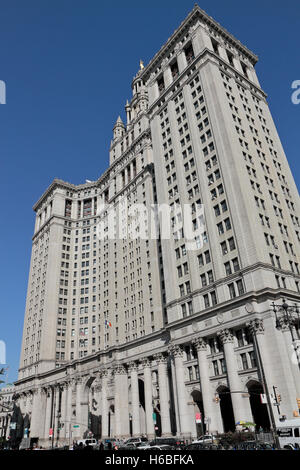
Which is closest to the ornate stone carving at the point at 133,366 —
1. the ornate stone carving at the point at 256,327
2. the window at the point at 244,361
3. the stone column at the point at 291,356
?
the window at the point at 244,361

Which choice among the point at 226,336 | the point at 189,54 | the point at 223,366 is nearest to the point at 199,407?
the point at 223,366

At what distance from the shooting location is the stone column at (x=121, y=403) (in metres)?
72.0

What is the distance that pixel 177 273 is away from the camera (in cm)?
6619

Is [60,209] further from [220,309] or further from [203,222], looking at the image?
[220,309]

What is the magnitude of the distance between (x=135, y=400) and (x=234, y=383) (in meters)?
30.5

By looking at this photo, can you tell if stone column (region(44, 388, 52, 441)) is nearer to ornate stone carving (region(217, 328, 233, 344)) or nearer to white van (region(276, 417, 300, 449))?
ornate stone carving (region(217, 328, 233, 344))

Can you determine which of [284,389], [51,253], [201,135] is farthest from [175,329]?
[51,253]

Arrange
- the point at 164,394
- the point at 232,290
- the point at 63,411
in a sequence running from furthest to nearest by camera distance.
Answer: the point at 63,411 < the point at 164,394 < the point at 232,290

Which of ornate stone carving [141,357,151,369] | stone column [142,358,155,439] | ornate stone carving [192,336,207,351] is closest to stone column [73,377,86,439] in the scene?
ornate stone carving [141,357,151,369]

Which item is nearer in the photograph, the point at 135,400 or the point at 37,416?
the point at 135,400

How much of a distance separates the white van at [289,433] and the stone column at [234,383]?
11.3 meters

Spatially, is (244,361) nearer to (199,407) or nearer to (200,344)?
(200,344)

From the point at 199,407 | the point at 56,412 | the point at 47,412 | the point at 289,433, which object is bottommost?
the point at 289,433

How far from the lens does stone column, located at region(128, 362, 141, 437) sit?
6900cm
